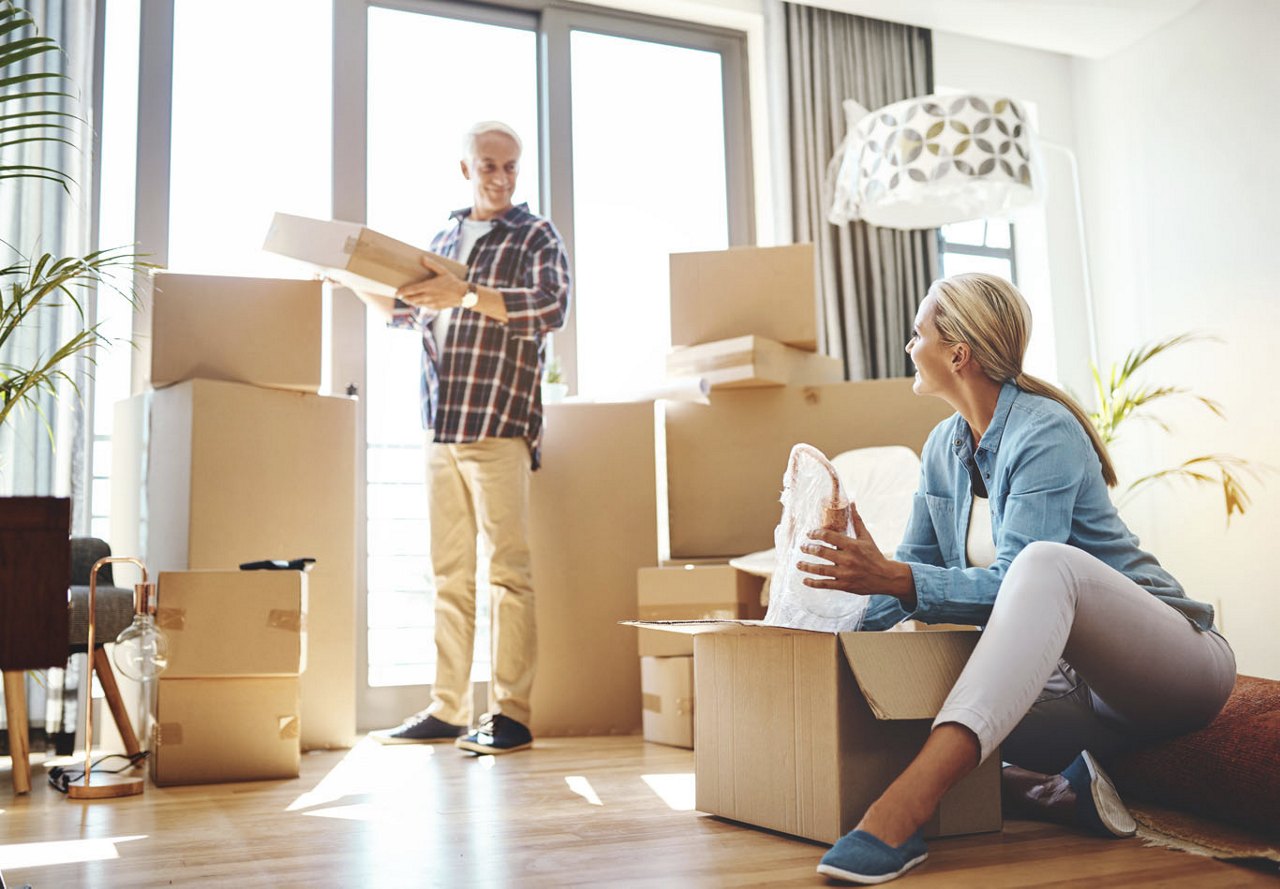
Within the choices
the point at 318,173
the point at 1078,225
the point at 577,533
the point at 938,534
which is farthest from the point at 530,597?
the point at 1078,225

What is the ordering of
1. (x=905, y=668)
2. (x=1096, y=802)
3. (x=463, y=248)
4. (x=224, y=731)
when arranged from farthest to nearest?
(x=463, y=248)
(x=224, y=731)
(x=1096, y=802)
(x=905, y=668)

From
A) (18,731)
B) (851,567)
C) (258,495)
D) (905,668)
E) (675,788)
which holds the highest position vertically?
(258,495)

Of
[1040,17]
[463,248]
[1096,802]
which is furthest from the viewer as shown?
[1040,17]

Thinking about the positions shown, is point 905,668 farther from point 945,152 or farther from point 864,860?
point 945,152

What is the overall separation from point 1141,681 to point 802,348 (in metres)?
1.76

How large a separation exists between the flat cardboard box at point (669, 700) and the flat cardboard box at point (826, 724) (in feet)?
3.15

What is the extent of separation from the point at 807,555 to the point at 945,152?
161cm

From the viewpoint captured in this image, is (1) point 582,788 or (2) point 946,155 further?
(2) point 946,155

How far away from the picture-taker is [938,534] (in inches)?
68.9

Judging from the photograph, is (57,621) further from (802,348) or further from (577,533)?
(802,348)

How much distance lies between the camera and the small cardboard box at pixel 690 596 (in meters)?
2.79

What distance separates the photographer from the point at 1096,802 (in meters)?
1.61

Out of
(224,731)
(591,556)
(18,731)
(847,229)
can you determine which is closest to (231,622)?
(224,731)

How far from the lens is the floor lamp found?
288cm
